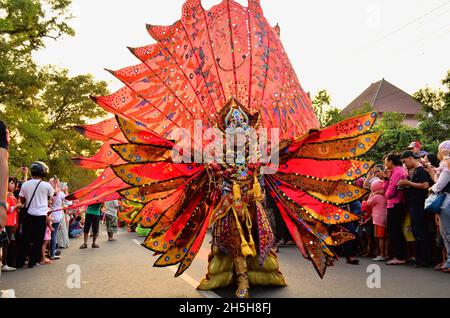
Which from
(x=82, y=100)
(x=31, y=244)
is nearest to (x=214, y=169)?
(x=31, y=244)

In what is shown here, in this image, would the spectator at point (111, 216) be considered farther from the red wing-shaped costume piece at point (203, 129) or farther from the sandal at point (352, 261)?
the red wing-shaped costume piece at point (203, 129)

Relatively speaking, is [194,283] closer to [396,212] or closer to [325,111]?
[396,212]

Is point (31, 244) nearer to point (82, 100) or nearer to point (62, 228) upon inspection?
point (62, 228)

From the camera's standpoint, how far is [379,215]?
824cm

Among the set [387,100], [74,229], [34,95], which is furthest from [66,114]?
[387,100]

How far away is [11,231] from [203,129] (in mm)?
4174

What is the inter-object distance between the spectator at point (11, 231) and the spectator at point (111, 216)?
542cm

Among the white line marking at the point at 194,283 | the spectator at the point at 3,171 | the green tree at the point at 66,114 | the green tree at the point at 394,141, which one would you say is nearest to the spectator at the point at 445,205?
the white line marking at the point at 194,283

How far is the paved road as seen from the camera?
17.1 feet

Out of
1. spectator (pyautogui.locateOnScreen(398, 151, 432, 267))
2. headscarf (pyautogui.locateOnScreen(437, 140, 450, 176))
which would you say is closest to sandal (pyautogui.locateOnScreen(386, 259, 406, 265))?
spectator (pyautogui.locateOnScreen(398, 151, 432, 267))

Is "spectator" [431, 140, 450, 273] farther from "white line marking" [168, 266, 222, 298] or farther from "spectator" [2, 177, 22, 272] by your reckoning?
"spectator" [2, 177, 22, 272]

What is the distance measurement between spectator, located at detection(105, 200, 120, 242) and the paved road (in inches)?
197
